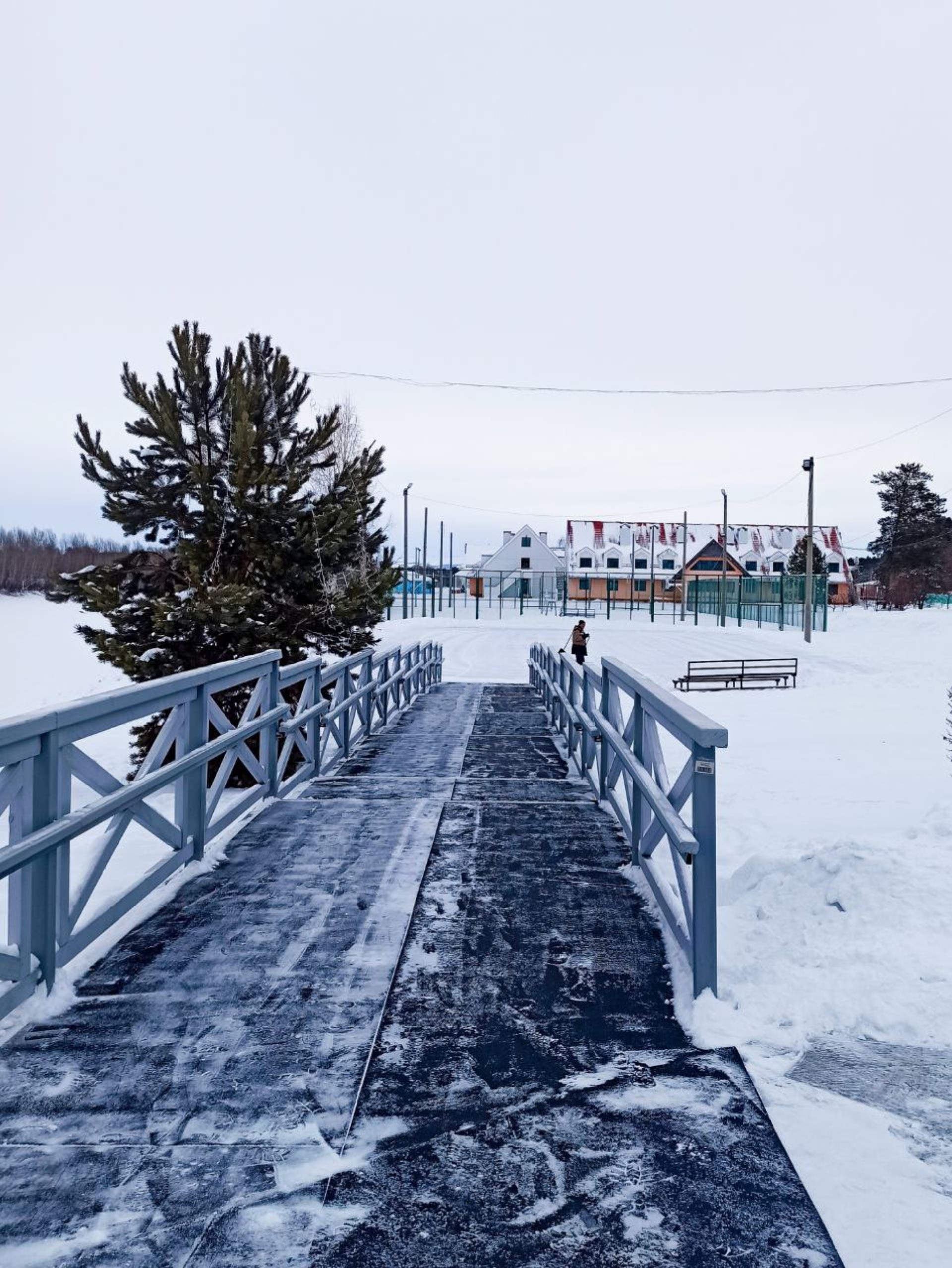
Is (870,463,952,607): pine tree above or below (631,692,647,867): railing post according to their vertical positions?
above

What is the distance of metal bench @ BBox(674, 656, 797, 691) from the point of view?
2064 centimetres

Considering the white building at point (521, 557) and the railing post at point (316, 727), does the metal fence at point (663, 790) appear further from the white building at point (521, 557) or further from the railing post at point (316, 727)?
the white building at point (521, 557)

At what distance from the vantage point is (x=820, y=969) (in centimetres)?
390

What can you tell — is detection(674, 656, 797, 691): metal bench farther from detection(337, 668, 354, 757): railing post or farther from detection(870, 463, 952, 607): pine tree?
detection(870, 463, 952, 607): pine tree

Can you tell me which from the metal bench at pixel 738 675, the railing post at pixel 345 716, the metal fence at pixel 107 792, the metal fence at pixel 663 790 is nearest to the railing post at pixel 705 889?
the metal fence at pixel 663 790

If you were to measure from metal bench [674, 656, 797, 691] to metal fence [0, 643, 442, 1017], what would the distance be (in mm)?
13931

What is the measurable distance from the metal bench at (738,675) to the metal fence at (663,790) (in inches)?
490

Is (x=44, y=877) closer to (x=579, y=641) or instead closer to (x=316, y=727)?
(x=316, y=727)

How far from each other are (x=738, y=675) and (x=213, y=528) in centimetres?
1333

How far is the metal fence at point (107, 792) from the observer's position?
3.41 meters

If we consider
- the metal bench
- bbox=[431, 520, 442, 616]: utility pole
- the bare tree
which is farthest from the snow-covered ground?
bbox=[431, 520, 442, 616]: utility pole

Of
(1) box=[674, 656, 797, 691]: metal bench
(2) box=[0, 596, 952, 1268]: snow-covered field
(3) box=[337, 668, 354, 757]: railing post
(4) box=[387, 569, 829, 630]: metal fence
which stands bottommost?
(1) box=[674, 656, 797, 691]: metal bench

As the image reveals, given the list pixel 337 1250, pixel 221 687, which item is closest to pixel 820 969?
pixel 337 1250

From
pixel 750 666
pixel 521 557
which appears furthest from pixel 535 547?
pixel 750 666
